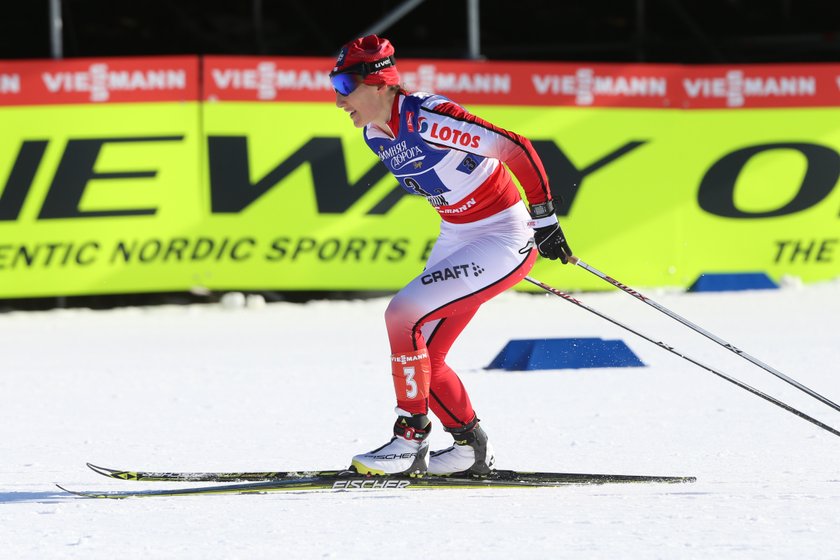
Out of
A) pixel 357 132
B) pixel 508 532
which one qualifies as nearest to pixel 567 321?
pixel 357 132

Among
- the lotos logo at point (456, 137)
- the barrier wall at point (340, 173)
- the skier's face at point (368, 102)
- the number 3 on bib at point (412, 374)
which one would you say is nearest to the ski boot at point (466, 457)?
the number 3 on bib at point (412, 374)

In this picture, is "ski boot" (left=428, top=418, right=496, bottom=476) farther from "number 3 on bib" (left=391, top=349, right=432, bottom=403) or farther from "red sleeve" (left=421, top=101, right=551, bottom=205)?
"red sleeve" (left=421, top=101, right=551, bottom=205)

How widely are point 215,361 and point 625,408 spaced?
9.45ft

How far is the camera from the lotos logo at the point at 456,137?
4.81 metres

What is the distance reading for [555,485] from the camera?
5043mm

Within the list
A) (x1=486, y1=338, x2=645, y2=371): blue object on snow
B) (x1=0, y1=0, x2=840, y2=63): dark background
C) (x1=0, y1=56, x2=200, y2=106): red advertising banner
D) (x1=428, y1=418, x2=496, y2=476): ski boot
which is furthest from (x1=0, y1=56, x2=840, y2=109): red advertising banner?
(x1=428, y1=418, x2=496, y2=476): ski boot

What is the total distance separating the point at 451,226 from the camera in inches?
206

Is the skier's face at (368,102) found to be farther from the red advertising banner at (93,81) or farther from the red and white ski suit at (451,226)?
the red advertising banner at (93,81)

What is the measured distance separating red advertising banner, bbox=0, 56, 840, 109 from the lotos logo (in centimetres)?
562

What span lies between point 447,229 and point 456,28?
11.0 metres

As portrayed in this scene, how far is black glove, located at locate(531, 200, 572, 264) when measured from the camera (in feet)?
16.0

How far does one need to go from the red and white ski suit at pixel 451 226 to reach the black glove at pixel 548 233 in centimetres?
4

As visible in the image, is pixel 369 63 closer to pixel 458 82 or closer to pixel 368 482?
pixel 368 482

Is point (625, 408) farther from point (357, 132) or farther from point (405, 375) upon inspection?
point (357, 132)
